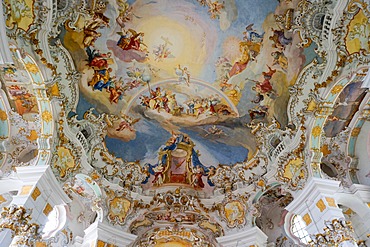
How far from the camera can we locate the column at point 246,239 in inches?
496

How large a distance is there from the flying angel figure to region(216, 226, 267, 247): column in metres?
6.11

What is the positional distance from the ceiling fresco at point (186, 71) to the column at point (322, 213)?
3.07 meters

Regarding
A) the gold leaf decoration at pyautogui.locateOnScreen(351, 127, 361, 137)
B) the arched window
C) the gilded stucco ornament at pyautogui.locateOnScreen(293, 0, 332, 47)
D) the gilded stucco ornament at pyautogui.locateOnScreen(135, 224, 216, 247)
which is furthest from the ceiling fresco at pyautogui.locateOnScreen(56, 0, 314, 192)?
the arched window

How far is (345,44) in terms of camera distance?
10.4 meters

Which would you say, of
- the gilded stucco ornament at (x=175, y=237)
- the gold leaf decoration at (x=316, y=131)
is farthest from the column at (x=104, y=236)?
the gold leaf decoration at (x=316, y=131)

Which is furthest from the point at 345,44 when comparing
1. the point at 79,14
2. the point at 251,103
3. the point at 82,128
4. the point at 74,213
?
the point at 74,213

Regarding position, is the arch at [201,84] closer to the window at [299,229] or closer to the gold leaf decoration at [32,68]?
the gold leaf decoration at [32,68]

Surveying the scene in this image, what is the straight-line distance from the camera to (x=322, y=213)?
10.2 meters

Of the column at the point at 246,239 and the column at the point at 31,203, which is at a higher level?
the column at the point at 246,239

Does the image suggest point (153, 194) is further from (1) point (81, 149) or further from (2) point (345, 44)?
(2) point (345, 44)

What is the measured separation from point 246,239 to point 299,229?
2.25 m

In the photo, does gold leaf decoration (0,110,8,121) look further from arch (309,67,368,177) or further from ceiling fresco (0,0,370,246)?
arch (309,67,368,177)

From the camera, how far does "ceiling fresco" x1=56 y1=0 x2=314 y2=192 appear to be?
12.1 metres

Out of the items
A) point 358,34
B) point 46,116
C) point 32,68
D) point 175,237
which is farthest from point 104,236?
point 358,34
